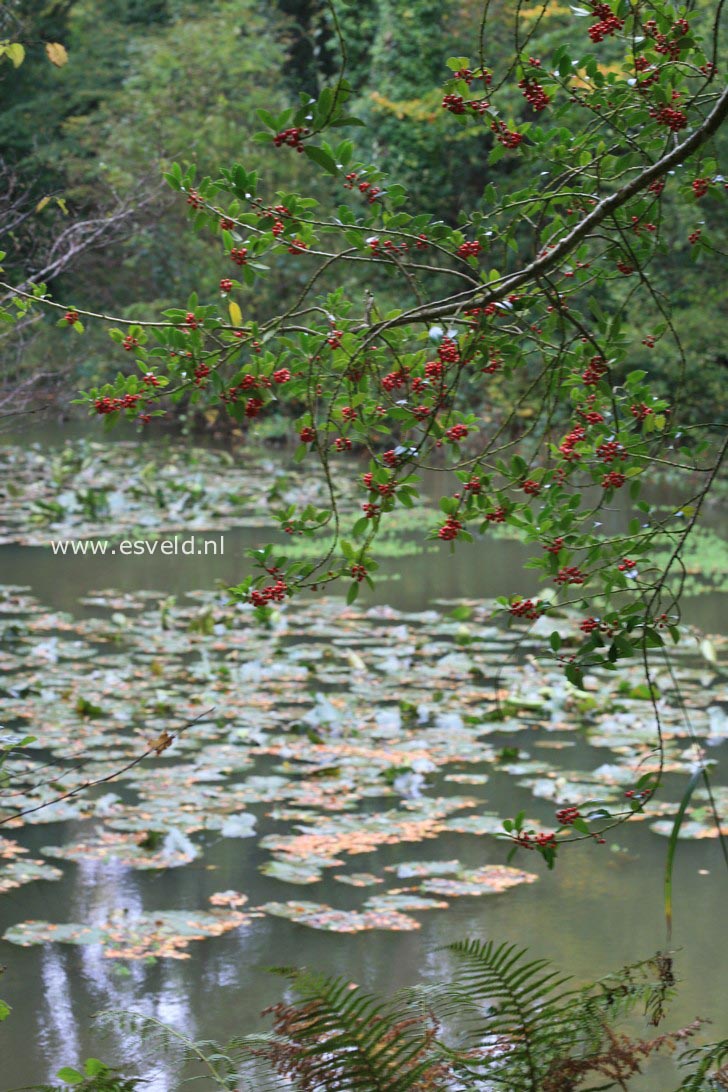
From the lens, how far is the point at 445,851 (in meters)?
4.21

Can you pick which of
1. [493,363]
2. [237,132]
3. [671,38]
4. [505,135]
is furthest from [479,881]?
[237,132]

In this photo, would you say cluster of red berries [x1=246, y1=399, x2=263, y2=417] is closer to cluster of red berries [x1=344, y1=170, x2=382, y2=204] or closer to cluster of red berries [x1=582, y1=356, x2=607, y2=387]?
cluster of red berries [x1=344, y1=170, x2=382, y2=204]

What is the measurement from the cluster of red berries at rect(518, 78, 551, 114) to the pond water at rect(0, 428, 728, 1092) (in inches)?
45.3

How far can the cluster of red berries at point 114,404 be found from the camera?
7.56ft

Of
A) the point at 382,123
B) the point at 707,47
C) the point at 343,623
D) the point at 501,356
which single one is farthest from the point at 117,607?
the point at 382,123

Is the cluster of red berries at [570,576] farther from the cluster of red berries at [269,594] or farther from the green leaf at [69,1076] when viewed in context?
the green leaf at [69,1076]

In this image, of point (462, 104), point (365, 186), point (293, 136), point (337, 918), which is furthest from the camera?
point (337, 918)

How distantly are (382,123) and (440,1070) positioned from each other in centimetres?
1484

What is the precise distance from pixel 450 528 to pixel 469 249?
475 mm

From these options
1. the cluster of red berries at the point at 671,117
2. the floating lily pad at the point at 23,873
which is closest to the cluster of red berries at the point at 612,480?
the cluster of red berries at the point at 671,117

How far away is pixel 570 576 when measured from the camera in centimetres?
229

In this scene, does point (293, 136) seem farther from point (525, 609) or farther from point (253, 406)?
point (525, 609)

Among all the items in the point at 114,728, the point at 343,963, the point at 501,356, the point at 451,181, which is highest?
the point at 451,181

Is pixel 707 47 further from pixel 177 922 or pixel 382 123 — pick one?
pixel 177 922
